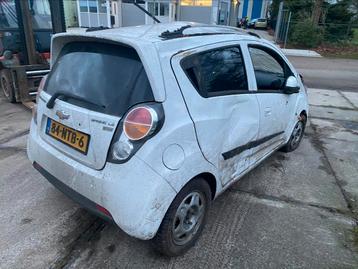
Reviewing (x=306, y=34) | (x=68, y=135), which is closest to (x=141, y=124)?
(x=68, y=135)

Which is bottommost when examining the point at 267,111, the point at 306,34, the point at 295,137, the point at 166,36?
the point at 295,137

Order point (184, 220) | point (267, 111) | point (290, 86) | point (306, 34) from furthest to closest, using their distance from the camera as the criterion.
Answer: point (306, 34) → point (290, 86) → point (267, 111) → point (184, 220)

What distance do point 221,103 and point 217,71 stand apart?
0.92 feet

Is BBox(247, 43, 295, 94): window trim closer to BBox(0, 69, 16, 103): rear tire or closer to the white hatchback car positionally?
the white hatchback car

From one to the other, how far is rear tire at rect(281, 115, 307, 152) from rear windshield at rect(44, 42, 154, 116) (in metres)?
2.85

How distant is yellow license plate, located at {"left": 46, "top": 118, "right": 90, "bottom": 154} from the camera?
6.82 feet

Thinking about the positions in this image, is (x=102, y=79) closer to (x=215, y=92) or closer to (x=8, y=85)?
(x=215, y=92)

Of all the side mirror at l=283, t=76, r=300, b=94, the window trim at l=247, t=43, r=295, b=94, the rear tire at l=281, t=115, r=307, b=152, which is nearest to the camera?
the window trim at l=247, t=43, r=295, b=94

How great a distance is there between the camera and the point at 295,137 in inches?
170

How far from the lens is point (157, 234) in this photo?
6.93 ft

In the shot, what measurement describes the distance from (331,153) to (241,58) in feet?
8.37

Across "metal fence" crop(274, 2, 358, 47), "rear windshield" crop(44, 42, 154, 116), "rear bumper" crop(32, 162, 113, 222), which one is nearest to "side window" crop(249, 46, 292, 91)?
"rear windshield" crop(44, 42, 154, 116)

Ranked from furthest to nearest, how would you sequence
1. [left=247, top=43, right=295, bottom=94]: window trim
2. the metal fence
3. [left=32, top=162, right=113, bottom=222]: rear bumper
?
1. the metal fence
2. [left=247, top=43, right=295, bottom=94]: window trim
3. [left=32, top=162, right=113, bottom=222]: rear bumper

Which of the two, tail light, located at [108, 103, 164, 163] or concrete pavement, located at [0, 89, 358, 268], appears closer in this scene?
tail light, located at [108, 103, 164, 163]
